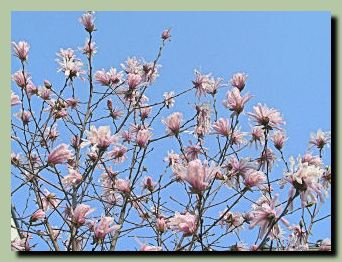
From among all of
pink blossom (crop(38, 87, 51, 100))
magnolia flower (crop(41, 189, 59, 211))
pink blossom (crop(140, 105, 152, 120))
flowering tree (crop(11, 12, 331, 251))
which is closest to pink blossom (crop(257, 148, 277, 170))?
flowering tree (crop(11, 12, 331, 251))

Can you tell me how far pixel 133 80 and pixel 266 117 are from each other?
599mm

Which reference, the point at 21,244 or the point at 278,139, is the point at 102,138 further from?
the point at 278,139

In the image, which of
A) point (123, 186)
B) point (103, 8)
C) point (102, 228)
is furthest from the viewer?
point (123, 186)

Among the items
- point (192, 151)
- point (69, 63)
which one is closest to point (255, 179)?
point (192, 151)

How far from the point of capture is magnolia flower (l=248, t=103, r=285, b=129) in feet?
5.27

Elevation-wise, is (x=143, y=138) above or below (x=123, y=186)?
above

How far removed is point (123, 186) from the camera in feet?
6.03

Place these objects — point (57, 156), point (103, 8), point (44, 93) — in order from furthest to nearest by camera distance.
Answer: point (44, 93) → point (103, 8) → point (57, 156)

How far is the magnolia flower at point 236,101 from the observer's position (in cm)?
168

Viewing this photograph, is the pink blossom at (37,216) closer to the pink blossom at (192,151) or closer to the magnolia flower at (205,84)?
the pink blossom at (192,151)

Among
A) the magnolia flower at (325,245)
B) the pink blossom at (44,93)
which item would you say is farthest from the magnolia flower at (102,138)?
the magnolia flower at (325,245)

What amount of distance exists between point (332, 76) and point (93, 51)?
747 millimetres

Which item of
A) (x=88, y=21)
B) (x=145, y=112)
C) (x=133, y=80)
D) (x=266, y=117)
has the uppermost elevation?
(x=88, y=21)

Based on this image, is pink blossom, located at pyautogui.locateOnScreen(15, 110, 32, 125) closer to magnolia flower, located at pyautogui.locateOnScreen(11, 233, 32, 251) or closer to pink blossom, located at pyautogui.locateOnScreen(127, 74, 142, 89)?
pink blossom, located at pyautogui.locateOnScreen(127, 74, 142, 89)
